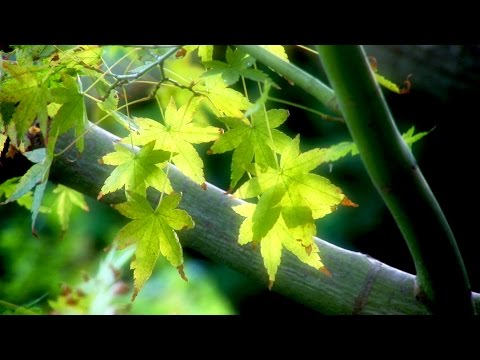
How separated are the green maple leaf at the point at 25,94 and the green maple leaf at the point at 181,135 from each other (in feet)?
0.36

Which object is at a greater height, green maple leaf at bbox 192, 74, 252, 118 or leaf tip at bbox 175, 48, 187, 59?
leaf tip at bbox 175, 48, 187, 59

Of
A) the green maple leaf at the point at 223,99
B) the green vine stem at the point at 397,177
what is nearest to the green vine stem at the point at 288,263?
the green vine stem at the point at 397,177

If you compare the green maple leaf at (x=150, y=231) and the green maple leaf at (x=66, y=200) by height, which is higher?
the green maple leaf at (x=150, y=231)

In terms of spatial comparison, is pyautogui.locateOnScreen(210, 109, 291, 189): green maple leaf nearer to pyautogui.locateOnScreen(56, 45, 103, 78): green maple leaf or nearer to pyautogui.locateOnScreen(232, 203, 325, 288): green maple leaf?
Answer: pyautogui.locateOnScreen(232, 203, 325, 288): green maple leaf

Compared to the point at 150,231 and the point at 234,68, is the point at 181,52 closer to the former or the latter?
the point at 234,68

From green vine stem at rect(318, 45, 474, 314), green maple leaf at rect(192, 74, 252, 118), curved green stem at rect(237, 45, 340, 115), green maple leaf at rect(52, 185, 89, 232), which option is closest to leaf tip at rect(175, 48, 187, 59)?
green maple leaf at rect(192, 74, 252, 118)

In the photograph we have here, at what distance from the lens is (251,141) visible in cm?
68

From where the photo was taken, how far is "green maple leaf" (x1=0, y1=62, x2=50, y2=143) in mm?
648

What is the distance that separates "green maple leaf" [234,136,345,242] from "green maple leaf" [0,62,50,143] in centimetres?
26

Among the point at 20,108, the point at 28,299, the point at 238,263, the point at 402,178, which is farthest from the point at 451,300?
the point at 28,299

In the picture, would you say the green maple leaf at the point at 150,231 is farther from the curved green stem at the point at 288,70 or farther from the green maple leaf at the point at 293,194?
the curved green stem at the point at 288,70

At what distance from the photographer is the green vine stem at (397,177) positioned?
482 millimetres
